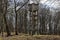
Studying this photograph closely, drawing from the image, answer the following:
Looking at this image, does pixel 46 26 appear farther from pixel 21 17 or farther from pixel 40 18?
pixel 21 17

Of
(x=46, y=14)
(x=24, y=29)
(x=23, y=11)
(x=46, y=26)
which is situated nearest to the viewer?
(x=23, y=11)

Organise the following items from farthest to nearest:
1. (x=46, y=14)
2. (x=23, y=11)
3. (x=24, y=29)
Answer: (x=46, y=14) < (x=24, y=29) < (x=23, y=11)

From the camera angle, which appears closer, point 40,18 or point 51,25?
point 40,18

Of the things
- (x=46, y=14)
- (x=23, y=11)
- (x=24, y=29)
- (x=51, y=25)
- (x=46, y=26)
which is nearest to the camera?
(x=23, y=11)

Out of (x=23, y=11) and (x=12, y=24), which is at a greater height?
(x=23, y=11)

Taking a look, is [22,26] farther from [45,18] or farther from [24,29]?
[45,18]

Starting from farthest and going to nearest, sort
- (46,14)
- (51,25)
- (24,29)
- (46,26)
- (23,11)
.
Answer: (51,25) < (46,26) < (46,14) < (24,29) < (23,11)

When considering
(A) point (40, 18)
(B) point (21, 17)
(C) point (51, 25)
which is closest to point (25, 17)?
(B) point (21, 17)

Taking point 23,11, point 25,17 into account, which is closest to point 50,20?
point 25,17

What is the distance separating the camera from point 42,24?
4172 cm

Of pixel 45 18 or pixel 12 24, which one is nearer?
pixel 12 24

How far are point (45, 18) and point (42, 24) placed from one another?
1.74m

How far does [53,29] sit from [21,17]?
1050 centimetres

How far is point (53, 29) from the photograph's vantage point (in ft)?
145
